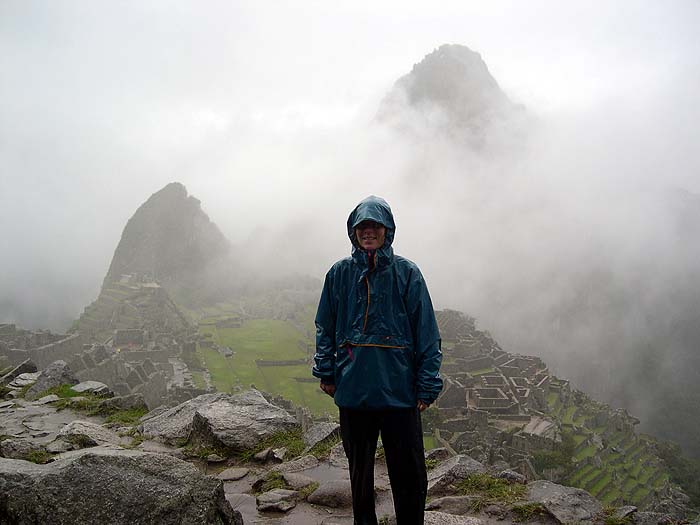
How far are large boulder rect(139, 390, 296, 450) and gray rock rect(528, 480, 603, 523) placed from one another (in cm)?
337

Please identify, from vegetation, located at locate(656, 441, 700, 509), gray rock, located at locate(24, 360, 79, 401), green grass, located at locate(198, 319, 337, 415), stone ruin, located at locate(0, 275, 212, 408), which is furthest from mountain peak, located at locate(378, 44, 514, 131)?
gray rock, located at locate(24, 360, 79, 401)

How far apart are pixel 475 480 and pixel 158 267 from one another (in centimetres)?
8262

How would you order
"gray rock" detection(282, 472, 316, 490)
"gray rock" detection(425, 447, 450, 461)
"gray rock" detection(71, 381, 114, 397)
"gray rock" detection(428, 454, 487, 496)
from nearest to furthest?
"gray rock" detection(282, 472, 316, 490) < "gray rock" detection(428, 454, 487, 496) < "gray rock" detection(425, 447, 450, 461) < "gray rock" detection(71, 381, 114, 397)

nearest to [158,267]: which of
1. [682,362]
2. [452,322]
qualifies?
[452,322]

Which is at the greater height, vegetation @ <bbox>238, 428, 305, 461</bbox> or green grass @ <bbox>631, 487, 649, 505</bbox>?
vegetation @ <bbox>238, 428, 305, 461</bbox>

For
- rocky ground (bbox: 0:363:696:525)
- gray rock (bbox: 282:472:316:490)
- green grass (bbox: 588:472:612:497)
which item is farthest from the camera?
green grass (bbox: 588:472:612:497)

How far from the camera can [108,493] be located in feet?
8.86

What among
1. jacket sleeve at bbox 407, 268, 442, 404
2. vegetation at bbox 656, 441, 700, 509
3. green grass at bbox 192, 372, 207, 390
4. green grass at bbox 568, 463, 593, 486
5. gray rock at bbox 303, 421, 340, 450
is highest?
jacket sleeve at bbox 407, 268, 442, 404

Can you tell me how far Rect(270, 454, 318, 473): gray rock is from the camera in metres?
5.29

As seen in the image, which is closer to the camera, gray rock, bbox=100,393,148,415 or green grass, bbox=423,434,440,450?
gray rock, bbox=100,393,148,415

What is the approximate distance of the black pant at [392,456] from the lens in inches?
122

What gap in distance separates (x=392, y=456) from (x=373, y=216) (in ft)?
5.58

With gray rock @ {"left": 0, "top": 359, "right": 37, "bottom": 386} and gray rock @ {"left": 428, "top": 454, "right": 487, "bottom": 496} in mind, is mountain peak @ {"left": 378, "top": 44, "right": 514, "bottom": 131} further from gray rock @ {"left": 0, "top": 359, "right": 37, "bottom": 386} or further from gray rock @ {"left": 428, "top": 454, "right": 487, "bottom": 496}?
gray rock @ {"left": 428, "top": 454, "right": 487, "bottom": 496}

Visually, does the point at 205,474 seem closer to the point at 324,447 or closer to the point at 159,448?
the point at 324,447
